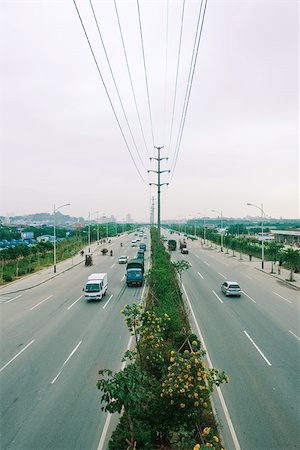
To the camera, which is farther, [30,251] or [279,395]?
[30,251]

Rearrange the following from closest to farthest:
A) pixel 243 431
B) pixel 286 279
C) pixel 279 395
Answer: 1. pixel 243 431
2. pixel 279 395
3. pixel 286 279

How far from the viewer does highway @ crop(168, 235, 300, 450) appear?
388 inches

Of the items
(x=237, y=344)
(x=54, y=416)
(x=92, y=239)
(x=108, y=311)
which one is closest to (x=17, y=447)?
(x=54, y=416)

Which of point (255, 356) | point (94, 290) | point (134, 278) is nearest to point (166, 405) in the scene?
point (255, 356)

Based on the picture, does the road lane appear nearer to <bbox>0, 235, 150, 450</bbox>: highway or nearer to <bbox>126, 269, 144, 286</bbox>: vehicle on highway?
<bbox>0, 235, 150, 450</bbox>: highway

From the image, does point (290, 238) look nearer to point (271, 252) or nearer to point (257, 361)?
point (271, 252)

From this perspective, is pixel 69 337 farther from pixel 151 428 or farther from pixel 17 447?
pixel 151 428

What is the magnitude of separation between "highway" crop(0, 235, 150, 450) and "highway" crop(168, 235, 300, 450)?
4933 millimetres

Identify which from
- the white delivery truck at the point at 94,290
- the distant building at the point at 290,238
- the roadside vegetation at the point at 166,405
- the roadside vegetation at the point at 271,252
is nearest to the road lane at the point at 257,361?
the roadside vegetation at the point at 166,405

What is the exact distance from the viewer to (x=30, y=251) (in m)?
58.4

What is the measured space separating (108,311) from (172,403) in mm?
16156

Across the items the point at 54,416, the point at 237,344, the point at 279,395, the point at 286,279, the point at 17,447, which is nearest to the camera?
the point at 17,447

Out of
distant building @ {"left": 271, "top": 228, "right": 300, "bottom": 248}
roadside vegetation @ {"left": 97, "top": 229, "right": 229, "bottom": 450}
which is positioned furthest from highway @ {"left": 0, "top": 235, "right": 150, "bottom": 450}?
distant building @ {"left": 271, "top": 228, "right": 300, "bottom": 248}

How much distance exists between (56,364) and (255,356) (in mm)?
10158
